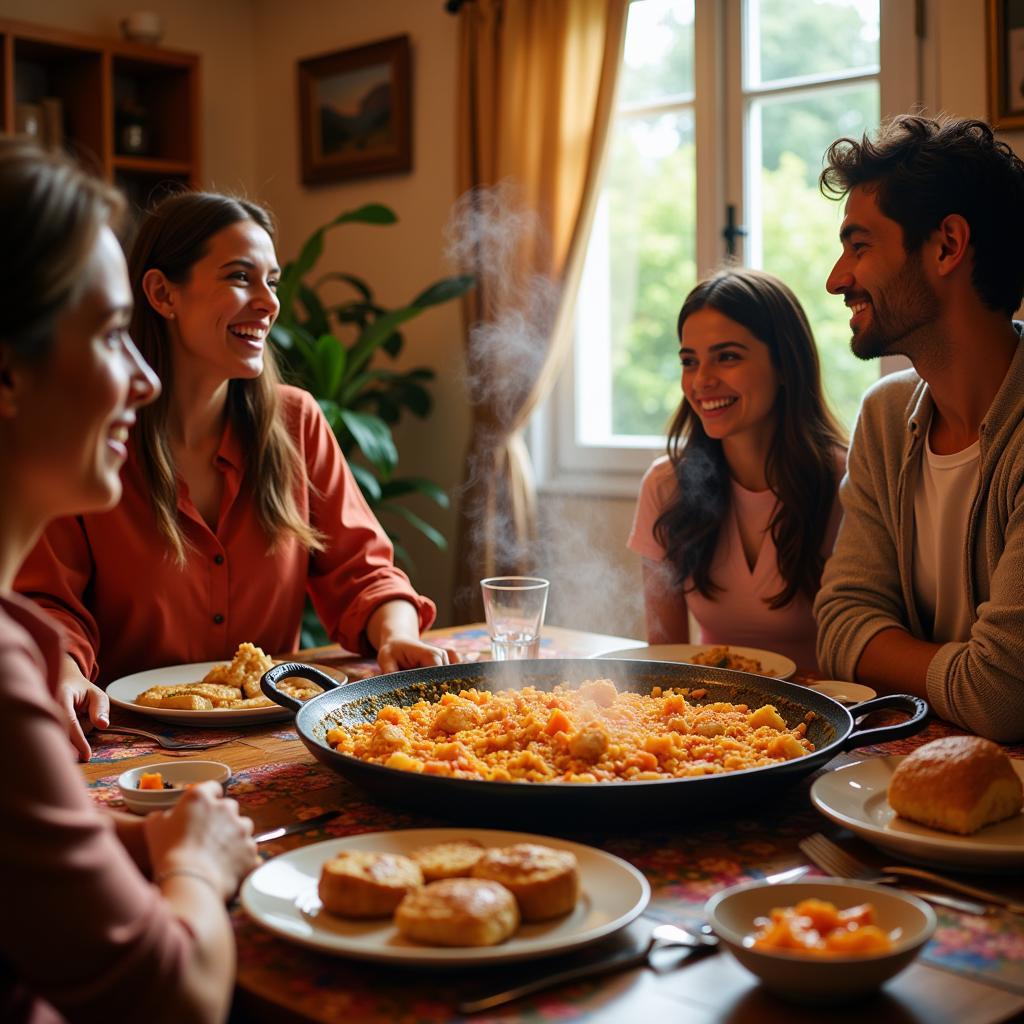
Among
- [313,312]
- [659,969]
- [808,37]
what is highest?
[808,37]

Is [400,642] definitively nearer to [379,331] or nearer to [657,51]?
[379,331]

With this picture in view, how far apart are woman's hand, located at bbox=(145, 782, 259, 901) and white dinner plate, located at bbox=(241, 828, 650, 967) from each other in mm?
20

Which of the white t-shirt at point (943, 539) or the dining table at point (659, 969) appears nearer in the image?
the dining table at point (659, 969)

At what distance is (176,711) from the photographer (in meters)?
1.74

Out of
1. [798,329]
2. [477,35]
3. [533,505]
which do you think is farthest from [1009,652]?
[477,35]

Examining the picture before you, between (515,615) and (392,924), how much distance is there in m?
0.95

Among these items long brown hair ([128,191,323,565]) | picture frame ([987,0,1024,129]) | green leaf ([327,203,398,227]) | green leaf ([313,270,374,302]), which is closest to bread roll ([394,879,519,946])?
long brown hair ([128,191,323,565])

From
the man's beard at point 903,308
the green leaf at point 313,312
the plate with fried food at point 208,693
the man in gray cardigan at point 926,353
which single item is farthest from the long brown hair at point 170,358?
the green leaf at point 313,312

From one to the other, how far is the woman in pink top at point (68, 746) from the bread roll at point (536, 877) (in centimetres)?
23

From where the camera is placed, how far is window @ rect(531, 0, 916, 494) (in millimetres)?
3820

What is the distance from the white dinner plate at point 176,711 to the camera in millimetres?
1722

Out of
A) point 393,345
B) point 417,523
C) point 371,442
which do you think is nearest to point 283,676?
point 371,442

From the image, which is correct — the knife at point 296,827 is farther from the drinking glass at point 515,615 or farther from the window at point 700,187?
the window at point 700,187

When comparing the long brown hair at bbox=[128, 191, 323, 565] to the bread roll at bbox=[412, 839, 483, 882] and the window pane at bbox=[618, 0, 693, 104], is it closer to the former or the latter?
the bread roll at bbox=[412, 839, 483, 882]
